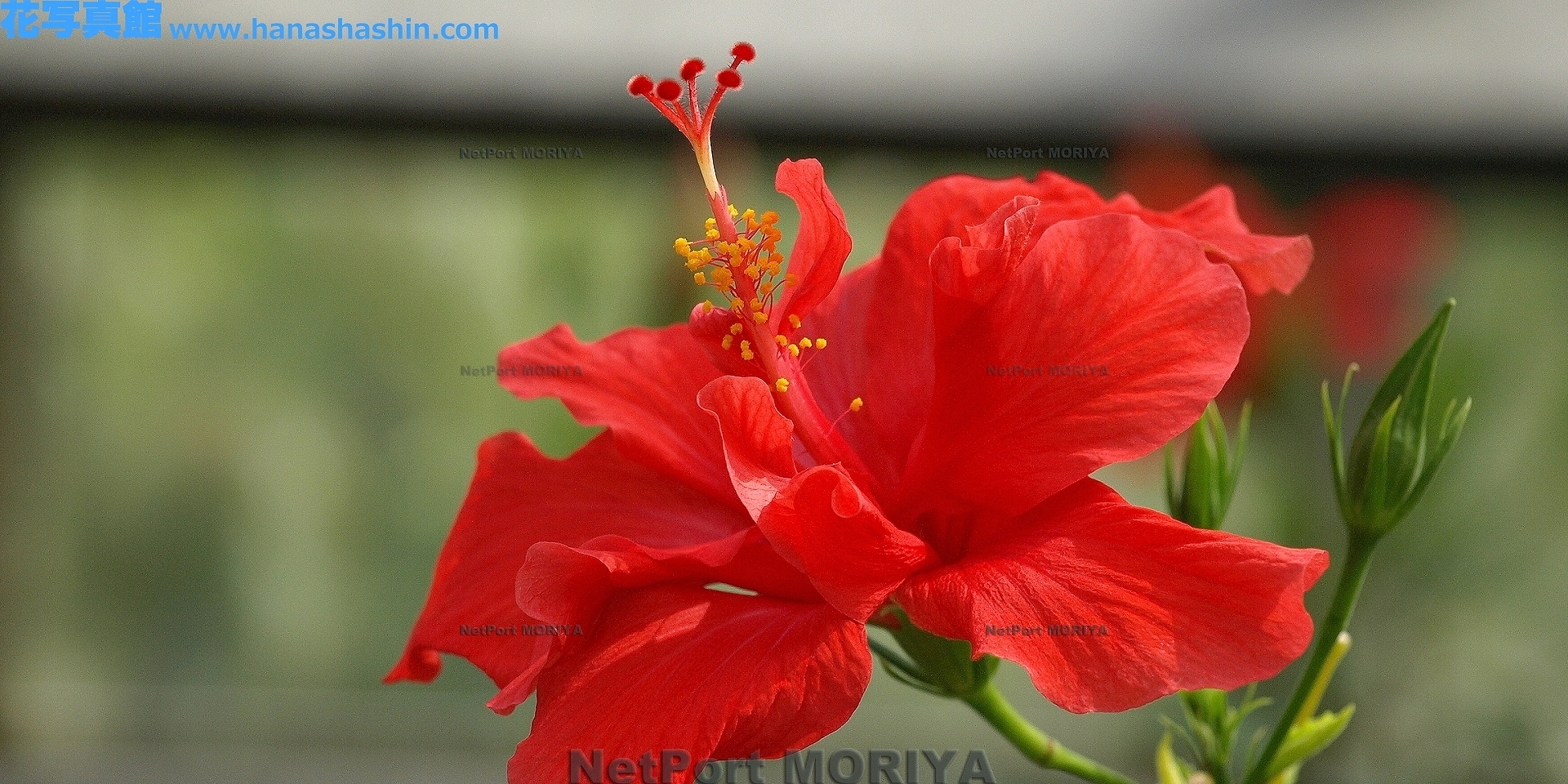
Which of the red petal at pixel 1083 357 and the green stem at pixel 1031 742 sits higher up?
the red petal at pixel 1083 357

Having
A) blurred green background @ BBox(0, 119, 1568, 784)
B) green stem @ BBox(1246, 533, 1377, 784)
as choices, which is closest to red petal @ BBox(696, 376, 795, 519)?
green stem @ BBox(1246, 533, 1377, 784)

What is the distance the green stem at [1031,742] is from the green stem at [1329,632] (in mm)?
67

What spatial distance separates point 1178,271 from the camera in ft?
1.39

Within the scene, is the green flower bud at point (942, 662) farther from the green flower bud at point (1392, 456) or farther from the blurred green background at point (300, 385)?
the blurred green background at point (300, 385)

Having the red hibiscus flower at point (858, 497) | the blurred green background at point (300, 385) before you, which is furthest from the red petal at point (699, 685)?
the blurred green background at point (300, 385)

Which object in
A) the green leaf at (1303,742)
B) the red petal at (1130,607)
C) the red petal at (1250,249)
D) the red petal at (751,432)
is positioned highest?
the red petal at (1250,249)

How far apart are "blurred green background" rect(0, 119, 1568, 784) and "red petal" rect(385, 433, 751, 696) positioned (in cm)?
152

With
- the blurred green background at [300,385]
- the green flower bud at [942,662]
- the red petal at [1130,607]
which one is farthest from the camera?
the blurred green background at [300,385]

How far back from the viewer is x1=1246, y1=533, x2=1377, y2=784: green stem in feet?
1.62

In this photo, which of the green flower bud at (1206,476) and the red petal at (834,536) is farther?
the green flower bud at (1206,476)

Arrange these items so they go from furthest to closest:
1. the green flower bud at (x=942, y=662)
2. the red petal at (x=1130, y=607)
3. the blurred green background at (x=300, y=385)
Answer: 1. the blurred green background at (x=300, y=385)
2. the green flower bud at (x=942, y=662)
3. the red petal at (x=1130, y=607)

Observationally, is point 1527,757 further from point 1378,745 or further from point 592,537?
point 592,537

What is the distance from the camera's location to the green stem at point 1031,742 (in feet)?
1.68

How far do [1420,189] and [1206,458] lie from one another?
5.87ft
